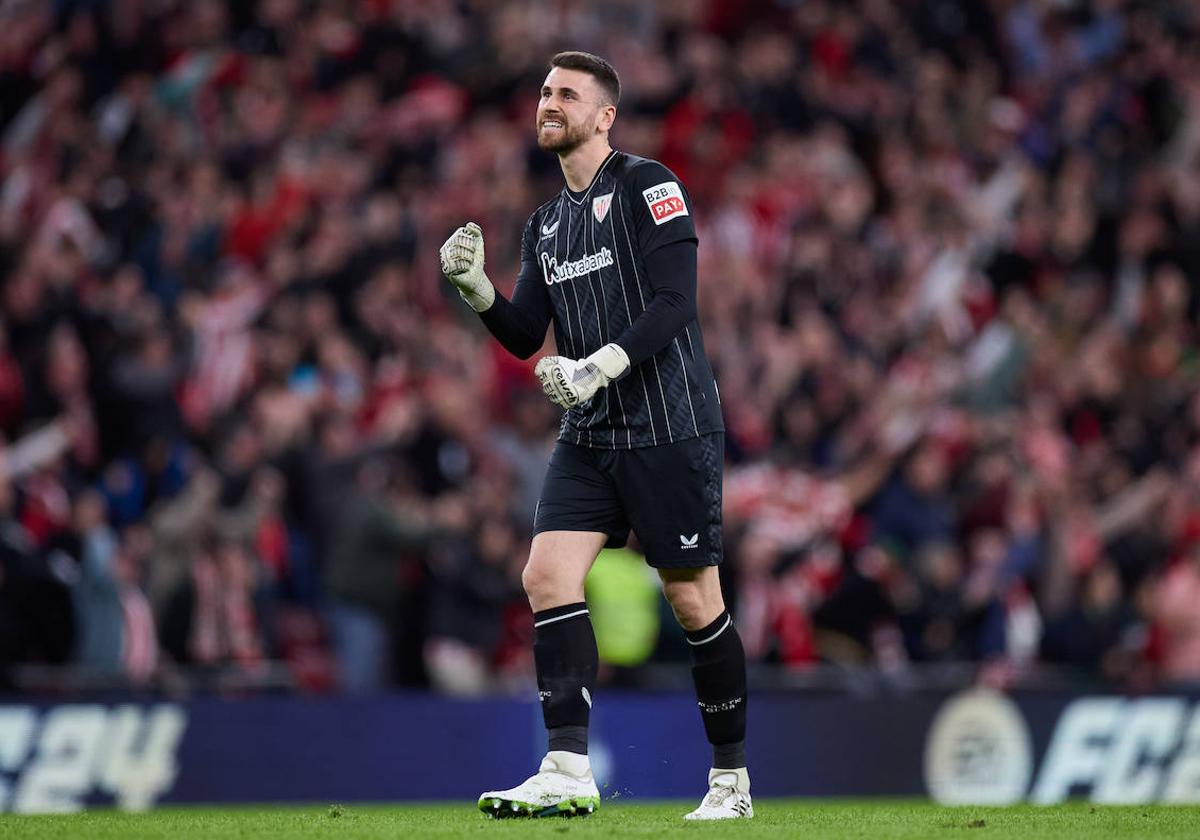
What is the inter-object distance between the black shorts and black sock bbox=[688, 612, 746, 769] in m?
0.30

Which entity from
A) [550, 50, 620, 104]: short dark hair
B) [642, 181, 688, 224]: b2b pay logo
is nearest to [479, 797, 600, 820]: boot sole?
[642, 181, 688, 224]: b2b pay logo

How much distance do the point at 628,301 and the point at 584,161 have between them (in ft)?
1.75

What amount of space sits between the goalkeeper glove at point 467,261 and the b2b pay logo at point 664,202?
592mm

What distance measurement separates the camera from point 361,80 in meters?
16.2

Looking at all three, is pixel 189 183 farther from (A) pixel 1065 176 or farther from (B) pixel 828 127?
(A) pixel 1065 176

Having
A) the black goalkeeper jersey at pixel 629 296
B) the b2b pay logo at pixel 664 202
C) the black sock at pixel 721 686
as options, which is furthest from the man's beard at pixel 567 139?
the black sock at pixel 721 686

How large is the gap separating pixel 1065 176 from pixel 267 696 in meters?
9.80

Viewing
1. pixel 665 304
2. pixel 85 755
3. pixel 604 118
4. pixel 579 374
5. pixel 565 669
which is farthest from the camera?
pixel 85 755

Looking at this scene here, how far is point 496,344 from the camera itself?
47.2 ft

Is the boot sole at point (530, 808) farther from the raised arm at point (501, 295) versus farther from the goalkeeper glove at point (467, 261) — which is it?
the goalkeeper glove at point (467, 261)

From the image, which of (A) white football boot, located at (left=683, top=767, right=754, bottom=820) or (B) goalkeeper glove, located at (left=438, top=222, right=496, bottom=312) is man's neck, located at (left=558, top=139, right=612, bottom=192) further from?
(A) white football boot, located at (left=683, top=767, right=754, bottom=820)

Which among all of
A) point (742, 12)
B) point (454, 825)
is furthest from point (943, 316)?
point (454, 825)

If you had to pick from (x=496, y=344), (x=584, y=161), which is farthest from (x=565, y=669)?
(x=496, y=344)

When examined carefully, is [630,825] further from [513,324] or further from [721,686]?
[513,324]
